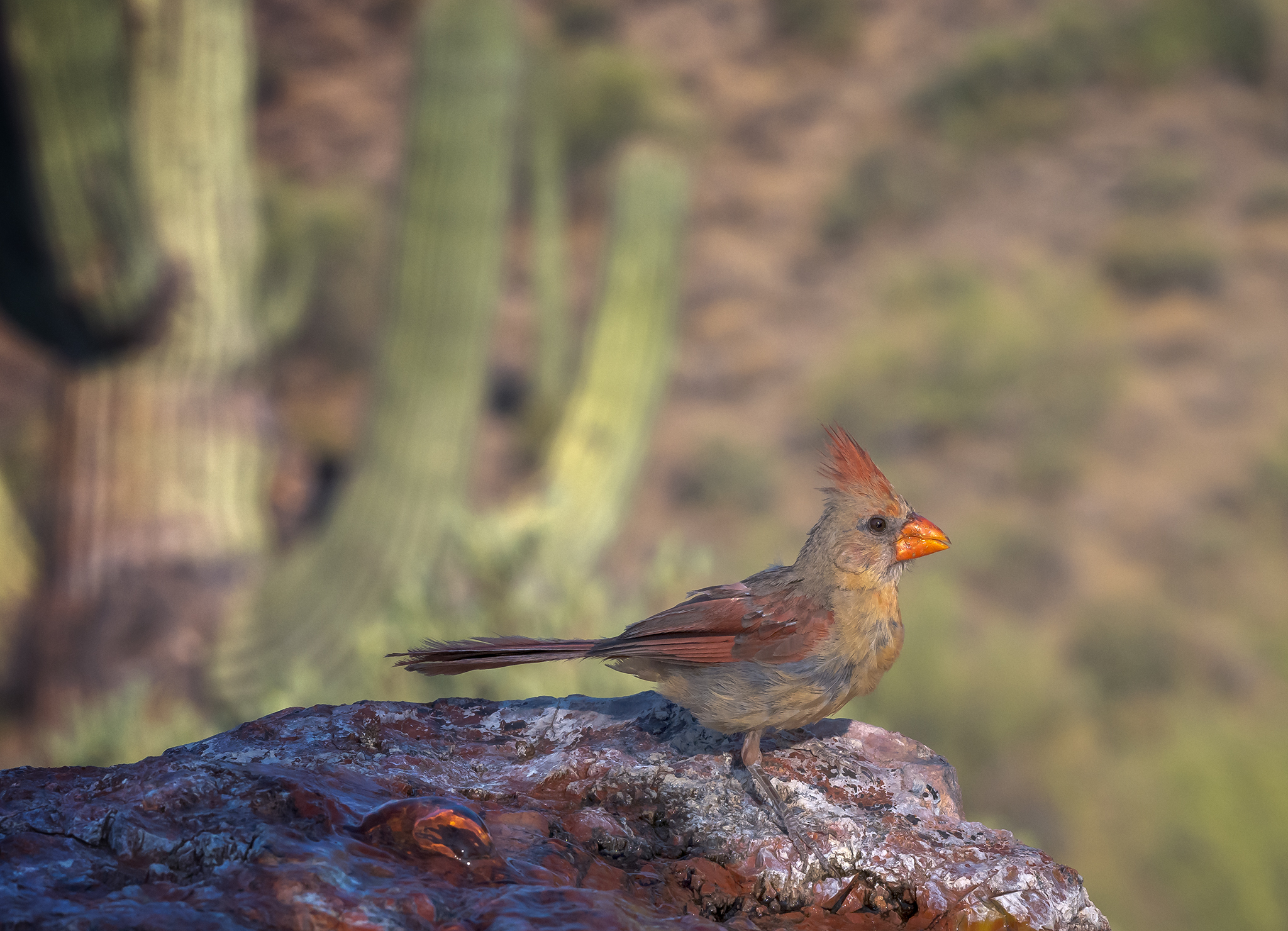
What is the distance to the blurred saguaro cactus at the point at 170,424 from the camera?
24.6ft

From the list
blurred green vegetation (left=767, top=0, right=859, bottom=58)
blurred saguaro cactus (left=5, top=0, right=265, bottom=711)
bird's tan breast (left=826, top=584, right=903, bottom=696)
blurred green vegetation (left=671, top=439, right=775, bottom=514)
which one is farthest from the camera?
blurred green vegetation (left=767, top=0, right=859, bottom=58)

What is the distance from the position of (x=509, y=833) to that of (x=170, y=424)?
20.8 feet

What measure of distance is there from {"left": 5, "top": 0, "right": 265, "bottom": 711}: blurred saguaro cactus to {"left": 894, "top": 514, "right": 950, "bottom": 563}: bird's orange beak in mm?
5900

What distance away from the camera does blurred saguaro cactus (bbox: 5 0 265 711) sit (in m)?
7.49

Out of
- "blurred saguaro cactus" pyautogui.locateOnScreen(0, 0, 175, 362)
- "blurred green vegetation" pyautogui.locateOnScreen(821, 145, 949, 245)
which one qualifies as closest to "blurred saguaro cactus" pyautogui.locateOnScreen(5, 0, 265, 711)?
"blurred saguaro cactus" pyautogui.locateOnScreen(0, 0, 175, 362)

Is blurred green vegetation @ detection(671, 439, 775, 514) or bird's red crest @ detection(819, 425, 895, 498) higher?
bird's red crest @ detection(819, 425, 895, 498)

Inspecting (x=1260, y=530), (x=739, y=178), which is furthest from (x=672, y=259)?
(x=739, y=178)

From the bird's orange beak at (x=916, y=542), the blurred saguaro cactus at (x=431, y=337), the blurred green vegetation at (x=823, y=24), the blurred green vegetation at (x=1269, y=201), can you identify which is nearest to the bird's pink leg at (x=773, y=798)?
the bird's orange beak at (x=916, y=542)

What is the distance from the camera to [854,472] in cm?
266

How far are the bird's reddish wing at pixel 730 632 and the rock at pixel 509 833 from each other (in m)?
0.20

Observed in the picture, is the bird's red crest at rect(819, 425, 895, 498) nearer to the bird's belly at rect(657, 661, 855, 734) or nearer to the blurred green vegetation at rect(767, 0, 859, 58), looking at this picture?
the bird's belly at rect(657, 661, 855, 734)

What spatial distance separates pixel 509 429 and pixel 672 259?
5096 millimetres

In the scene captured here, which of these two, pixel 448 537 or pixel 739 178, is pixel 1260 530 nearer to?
pixel 448 537

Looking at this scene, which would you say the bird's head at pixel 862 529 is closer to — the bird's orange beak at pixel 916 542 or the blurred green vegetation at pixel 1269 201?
the bird's orange beak at pixel 916 542
